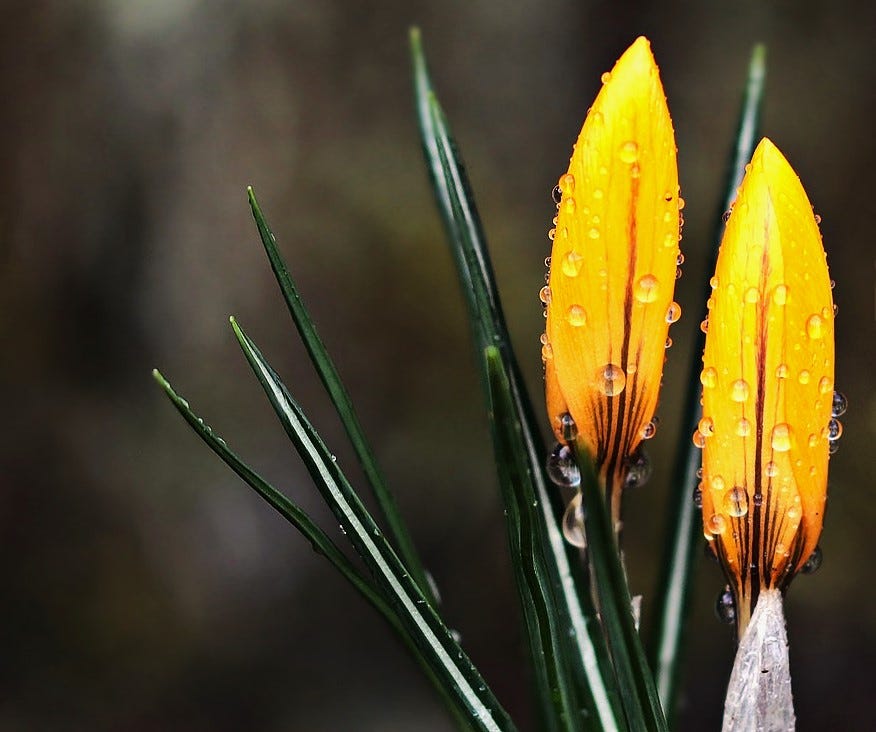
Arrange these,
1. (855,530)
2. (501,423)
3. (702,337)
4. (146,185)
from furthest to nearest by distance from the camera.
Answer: (146,185) → (855,530) → (702,337) → (501,423)

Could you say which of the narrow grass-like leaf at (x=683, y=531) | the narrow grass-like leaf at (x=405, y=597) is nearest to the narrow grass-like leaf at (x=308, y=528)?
the narrow grass-like leaf at (x=405, y=597)

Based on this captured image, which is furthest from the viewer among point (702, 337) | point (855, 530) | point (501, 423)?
point (855, 530)

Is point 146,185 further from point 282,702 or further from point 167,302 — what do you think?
point 282,702

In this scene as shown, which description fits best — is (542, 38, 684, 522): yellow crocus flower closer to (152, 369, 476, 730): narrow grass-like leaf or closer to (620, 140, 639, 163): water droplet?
(620, 140, 639, 163): water droplet

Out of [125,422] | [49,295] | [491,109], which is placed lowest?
[125,422]

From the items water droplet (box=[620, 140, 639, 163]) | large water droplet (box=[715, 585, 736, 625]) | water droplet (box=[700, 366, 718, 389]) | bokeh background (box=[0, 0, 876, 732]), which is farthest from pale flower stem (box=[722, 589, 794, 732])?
bokeh background (box=[0, 0, 876, 732])

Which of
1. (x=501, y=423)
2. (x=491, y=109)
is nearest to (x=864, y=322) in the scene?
(x=491, y=109)

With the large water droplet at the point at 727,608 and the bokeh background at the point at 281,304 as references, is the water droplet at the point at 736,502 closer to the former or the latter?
the large water droplet at the point at 727,608
